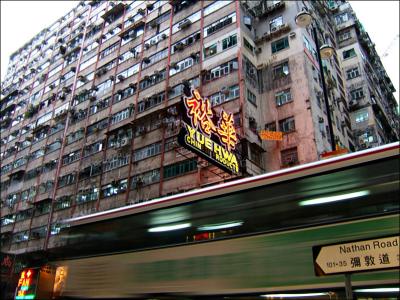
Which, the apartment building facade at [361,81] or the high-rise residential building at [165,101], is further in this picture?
the apartment building facade at [361,81]

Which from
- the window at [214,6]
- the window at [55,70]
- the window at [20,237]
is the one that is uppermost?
the window at [55,70]

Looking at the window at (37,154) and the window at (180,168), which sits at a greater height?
the window at (37,154)

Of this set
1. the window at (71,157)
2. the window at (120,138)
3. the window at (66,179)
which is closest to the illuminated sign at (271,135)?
the window at (120,138)

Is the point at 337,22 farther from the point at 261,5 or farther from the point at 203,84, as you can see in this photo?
the point at 203,84

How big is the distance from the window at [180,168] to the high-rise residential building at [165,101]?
75 mm

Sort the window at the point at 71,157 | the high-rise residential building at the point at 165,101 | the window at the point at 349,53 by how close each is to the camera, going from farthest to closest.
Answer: the window at the point at 349,53 → the window at the point at 71,157 → the high-rise residential building at the point at 165,101

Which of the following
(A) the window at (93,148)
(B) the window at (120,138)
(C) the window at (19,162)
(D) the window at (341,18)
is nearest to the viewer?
(B) the window at (120,138)

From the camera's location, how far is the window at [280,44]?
29.8m

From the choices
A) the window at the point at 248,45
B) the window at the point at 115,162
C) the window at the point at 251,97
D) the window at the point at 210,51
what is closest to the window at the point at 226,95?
the window at the point at 251,97

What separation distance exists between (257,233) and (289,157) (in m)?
19.3

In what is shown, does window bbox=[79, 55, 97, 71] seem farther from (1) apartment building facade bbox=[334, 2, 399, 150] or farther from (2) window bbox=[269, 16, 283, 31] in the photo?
(1) apartment building facade bbox=[334, 2, 399, 150]

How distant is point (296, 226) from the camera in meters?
6.50

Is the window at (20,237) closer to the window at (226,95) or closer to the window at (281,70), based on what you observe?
the window at (226,95)

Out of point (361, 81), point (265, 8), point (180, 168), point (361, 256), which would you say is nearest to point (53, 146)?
point (180, 168)
